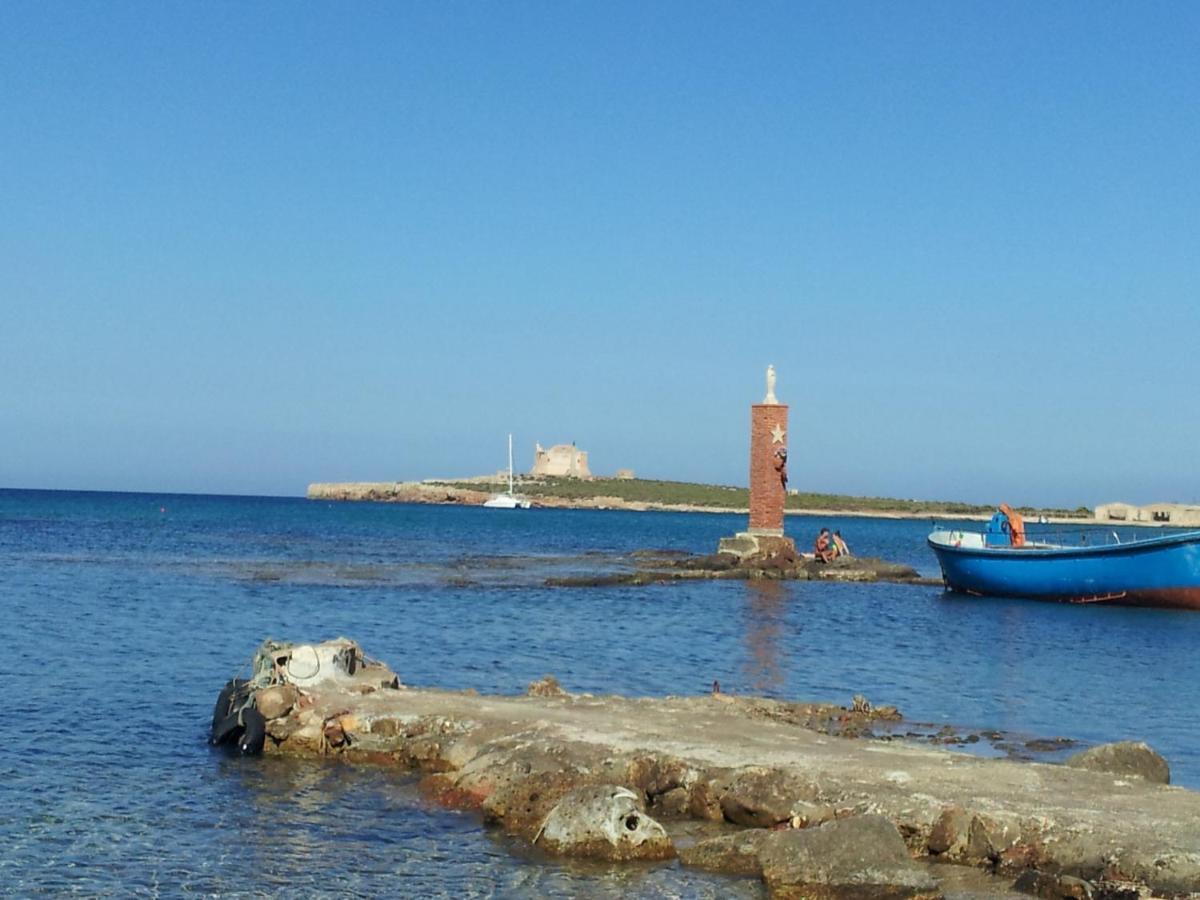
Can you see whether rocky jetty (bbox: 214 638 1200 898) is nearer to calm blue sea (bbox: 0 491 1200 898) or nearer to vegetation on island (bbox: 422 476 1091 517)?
calm blue sea (bbox: 0 491 1200 898)

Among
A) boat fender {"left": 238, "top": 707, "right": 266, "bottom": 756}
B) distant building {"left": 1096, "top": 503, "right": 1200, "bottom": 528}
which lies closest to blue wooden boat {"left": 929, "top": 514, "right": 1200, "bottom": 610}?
boat fender {"left": 238, "top": 707, "right": 266, "bottom": 756}

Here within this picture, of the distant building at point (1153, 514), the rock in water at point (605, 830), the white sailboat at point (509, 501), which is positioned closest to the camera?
the rock in water at point (605, 830)

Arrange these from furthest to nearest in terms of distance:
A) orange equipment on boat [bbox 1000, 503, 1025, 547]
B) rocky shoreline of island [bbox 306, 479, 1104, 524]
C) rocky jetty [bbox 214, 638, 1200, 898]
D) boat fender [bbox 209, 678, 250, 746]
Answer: rocky shoreline of island [bbox 306, 479, 1104, 524], orange equipment on boat [bbox 1000, 503, 1025, 547], boat fender [bbox 209, 678, 250, 746], rocky jetty [bbox 214, 638, 1200, 898]

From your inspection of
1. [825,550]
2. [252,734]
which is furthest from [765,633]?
[825,550]

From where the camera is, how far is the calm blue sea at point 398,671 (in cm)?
1118

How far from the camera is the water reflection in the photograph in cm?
2217

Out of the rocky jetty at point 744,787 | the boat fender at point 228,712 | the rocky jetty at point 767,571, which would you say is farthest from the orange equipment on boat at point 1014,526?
→ the boat fender at point 228,712

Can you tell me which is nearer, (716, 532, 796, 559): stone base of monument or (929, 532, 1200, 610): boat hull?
(929, 532, 1200, 610): boat hull

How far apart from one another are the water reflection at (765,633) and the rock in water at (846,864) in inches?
392

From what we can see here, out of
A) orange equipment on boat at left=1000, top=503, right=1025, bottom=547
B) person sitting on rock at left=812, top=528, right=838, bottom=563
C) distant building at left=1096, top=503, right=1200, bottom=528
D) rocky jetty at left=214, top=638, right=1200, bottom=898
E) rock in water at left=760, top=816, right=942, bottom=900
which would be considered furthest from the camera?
distant building at left=1096, top=503, right=1200, bottom=528

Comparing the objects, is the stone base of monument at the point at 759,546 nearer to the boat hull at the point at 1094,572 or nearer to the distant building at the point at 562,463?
the boat hull at the point at 1094,572

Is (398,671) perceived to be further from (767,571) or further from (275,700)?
(767,571)

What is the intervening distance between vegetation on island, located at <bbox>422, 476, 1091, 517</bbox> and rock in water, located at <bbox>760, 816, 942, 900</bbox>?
14586cm

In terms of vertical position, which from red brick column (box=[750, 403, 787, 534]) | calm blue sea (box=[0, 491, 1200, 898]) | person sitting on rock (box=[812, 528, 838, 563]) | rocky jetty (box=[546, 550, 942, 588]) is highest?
red brick column (box=[750, 403, 787, 534])
